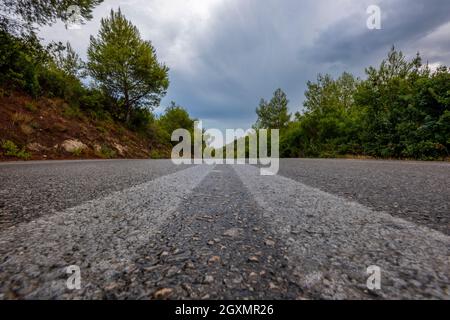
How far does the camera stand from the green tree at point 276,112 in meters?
38.1

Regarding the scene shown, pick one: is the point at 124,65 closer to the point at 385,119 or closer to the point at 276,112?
the point at 385,119

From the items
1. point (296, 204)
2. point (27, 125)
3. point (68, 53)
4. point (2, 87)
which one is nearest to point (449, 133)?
point (296, 204)

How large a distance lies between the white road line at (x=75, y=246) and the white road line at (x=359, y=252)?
68 centimetres

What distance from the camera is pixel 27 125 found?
9109 mm

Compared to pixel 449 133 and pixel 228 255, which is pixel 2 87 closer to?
pixel 228 255

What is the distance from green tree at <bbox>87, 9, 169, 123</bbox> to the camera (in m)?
16.6

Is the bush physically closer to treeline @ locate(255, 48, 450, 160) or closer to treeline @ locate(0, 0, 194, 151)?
treeline @ locate(0, 0, 194, 151)

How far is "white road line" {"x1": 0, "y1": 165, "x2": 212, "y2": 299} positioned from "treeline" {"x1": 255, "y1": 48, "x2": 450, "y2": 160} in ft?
42.4

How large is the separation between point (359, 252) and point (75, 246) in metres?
1.22

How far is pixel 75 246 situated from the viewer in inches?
37.8

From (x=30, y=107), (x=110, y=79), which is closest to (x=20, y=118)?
(x=30, y=107)

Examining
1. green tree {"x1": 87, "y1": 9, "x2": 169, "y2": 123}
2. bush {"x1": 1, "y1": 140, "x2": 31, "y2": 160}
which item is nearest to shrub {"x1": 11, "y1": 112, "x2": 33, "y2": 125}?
bush {"x1": 1, "y1": 140, "x2": 31, "y2": 160}

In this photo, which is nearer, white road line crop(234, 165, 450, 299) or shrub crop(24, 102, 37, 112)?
white road line crop(234, 165, 450, 299)

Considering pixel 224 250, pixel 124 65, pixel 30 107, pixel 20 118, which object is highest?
pixel 124 65
